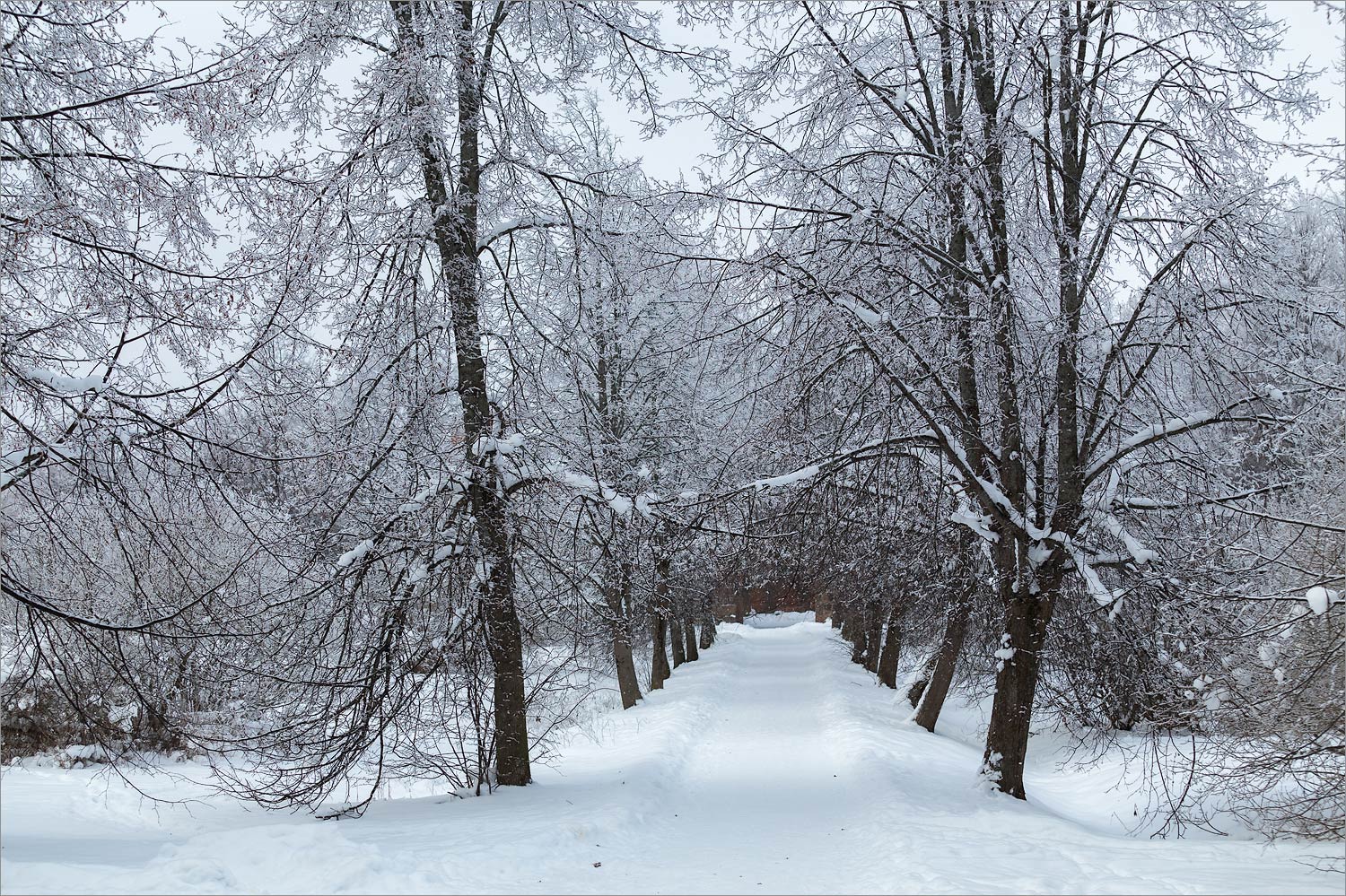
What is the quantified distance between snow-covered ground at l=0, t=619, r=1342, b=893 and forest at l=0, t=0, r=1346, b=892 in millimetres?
477

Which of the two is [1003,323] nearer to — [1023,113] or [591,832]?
[1023,113]

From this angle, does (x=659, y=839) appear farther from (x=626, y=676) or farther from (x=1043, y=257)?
(x=626, y=676)

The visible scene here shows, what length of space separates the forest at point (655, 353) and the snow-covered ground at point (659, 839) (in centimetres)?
48

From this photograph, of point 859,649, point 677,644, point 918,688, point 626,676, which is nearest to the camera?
point 918,688

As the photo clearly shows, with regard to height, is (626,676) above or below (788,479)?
below

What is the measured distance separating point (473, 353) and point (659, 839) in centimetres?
480

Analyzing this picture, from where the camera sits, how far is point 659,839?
7.82 metres

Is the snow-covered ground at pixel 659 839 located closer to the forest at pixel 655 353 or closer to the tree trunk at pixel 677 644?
the forest at pixel 655 353

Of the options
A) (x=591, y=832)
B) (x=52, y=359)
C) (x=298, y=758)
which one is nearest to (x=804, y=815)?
(x=591, y=832)

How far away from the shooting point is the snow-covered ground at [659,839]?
5.59 meters

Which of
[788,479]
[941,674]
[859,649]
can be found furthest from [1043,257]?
[859,649]

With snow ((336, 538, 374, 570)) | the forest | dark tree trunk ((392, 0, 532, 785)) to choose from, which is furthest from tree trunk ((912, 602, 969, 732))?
snow ((336, 538, 374, 570))

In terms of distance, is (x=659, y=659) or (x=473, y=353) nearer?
(x=473, y=353)

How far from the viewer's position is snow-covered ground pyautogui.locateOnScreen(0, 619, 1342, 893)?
5594mm
